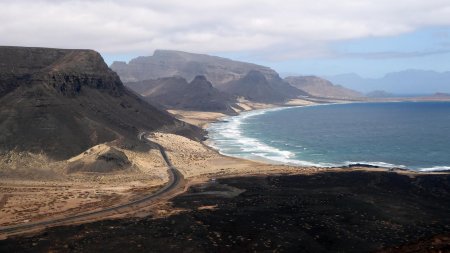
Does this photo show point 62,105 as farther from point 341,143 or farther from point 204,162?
point 341,143

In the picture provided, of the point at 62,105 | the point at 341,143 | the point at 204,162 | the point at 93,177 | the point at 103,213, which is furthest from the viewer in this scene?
the point at 341,143

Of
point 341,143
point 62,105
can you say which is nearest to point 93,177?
point 62,105

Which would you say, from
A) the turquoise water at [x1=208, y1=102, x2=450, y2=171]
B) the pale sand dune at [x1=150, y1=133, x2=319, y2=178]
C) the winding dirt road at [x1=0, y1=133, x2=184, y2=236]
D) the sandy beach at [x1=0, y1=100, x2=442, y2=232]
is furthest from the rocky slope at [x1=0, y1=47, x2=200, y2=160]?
the winding dirt road at [x1=0, y1=133, x2=184, y2=236]

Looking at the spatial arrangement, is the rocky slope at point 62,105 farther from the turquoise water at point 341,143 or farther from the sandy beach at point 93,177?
the turquoise water at point 341,143

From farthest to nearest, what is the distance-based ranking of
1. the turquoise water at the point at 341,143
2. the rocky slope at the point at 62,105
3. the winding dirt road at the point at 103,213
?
1. the turquoise water at the point at 341,143
2. the rocky slope at the point at 62,105
3. the winding dirt road at the point at 103,213

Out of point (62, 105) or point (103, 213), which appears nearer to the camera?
point (103, 213)

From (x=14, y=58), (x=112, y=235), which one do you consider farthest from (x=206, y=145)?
(x=112, y=235)

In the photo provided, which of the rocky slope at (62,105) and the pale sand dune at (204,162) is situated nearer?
the pale sand dune at (204,162)

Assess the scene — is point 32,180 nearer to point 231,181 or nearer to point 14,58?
point 231,181

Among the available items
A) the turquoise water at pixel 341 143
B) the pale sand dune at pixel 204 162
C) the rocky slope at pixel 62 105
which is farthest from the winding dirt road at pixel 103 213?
the turquoise water at pixel 341 143

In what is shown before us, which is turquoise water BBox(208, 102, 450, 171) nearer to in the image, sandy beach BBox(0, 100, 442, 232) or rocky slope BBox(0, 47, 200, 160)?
sandy beach BBox(0, 100, 442, 232)
